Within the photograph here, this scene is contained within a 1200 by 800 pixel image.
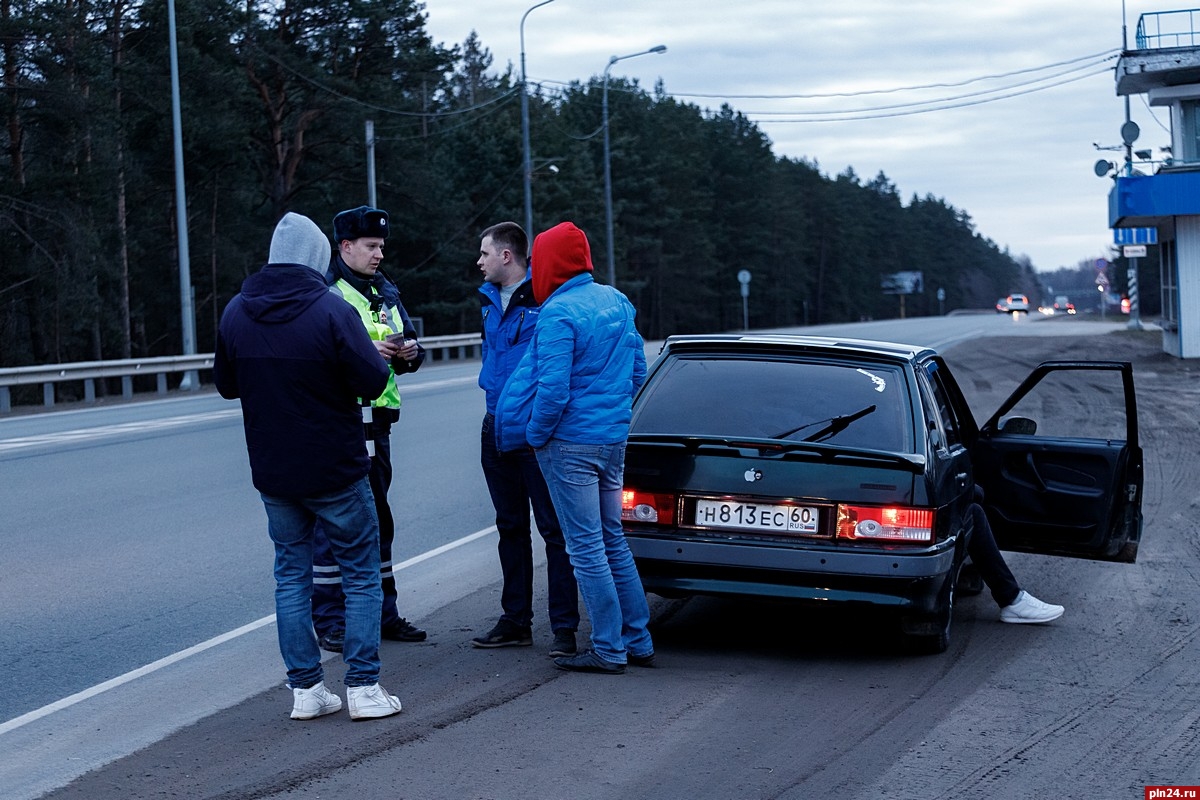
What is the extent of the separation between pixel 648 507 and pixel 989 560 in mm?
1805

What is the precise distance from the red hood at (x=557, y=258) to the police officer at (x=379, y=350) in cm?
71

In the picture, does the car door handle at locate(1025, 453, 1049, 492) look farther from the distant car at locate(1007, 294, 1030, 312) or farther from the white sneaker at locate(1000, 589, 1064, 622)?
the distant car at locate(1007, 294, 1030, 312)

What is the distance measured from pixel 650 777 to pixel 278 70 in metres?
45.2

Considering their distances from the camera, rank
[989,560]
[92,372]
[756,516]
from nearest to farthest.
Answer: [756,516] < [989,560] < [92,372]

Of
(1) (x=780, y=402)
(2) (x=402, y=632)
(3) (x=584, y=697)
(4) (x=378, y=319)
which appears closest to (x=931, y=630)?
(1) (x=780, y=402)

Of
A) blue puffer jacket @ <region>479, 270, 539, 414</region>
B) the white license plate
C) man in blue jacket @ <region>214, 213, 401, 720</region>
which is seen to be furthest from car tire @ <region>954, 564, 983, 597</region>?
man in blue jacket @ <region>214, 213, 401, 720</region>

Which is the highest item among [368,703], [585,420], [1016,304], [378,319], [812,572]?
[1016,304]

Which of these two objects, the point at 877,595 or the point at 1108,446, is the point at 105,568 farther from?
the point at 1108,446

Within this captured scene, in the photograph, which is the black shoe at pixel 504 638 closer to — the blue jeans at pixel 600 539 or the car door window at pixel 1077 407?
the blue jeans at pixel 600 539

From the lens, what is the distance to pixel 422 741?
521cm

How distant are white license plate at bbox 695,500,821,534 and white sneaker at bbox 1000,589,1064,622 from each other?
1510mm

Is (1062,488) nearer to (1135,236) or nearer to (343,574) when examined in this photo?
(343,574)

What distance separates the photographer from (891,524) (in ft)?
20.3

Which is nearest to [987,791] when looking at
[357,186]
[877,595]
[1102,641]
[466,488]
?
[877,595]
